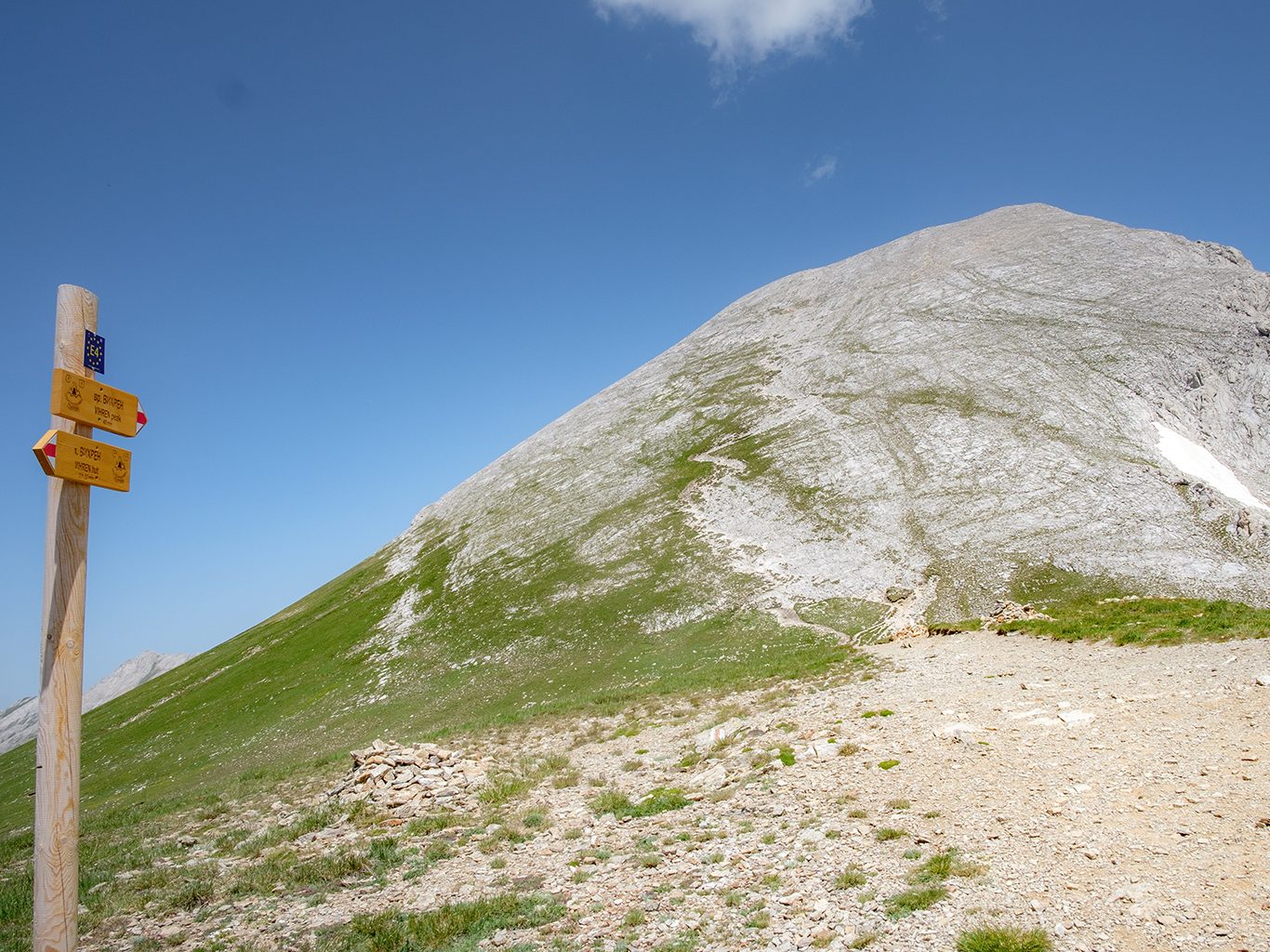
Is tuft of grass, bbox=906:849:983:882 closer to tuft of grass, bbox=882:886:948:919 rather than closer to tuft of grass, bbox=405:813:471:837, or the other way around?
tuft of grass, bbox=882:886:948:919

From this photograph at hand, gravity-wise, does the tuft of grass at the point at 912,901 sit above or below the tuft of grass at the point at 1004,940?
below

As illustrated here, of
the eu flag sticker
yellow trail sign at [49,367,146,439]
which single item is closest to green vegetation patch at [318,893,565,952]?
yellow trail sign at [49,367,146,439]

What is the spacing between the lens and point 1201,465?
52562 mm

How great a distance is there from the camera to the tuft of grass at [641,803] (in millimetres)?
16172

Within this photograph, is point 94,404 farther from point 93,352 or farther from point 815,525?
point 815,525

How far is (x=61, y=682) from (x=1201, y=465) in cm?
7166

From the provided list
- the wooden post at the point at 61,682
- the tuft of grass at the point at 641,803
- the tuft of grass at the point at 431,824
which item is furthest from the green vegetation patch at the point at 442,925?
the tuft of grass at the point at 431,824

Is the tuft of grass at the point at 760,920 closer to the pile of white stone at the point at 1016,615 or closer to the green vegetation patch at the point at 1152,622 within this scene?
the green vegetation patch at the point at 1152,622

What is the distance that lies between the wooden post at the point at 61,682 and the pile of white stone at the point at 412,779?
37.9 ft

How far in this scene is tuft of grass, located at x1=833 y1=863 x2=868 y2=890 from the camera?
1065 cm

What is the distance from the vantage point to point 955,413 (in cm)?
6378

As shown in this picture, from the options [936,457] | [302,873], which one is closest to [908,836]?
[302,873]

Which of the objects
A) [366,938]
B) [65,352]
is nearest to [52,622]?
[65,352]

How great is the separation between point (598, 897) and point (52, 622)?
1006cm
